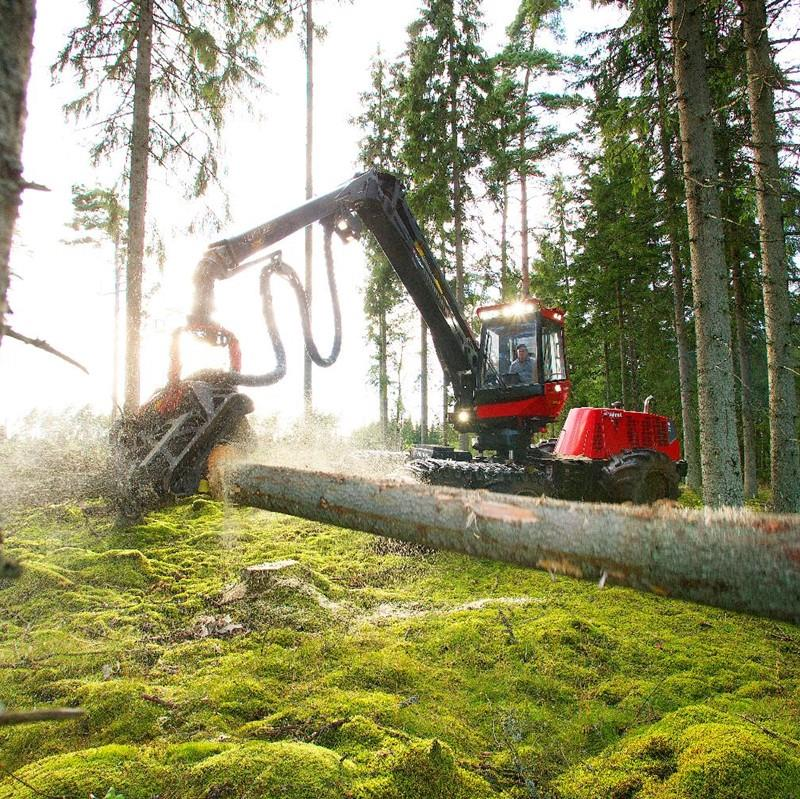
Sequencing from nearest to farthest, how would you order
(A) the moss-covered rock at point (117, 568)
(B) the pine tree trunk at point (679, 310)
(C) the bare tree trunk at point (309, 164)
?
(A) the moss-covered rock at point (117, 568)
(B) the pine tree trunk at point (679, 310)
(C) the bare tree trunk at point (309, 164)

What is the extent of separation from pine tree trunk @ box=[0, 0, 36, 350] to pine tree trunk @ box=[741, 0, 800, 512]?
8653 millimetres

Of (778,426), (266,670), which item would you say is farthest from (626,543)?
(778,426)

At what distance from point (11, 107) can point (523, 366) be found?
6.66m

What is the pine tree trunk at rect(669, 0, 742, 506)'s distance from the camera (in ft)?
18.9

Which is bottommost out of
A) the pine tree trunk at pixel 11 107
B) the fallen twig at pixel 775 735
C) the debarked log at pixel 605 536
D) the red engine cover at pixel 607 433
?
the fallen twig at pixel 775 735

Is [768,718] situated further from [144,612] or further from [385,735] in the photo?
[144,612]

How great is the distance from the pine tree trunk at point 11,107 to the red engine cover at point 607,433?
6.71 metres

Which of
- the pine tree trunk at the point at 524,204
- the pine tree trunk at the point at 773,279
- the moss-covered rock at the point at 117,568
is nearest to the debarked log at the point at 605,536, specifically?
the moss-covered rock at the point at 117,568

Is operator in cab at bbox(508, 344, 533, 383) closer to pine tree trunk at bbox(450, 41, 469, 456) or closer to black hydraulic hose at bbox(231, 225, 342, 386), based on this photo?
black hydraulic hose at bbox(231, 225, 342, 386)

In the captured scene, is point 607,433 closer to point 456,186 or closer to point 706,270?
point 706,270

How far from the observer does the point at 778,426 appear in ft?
23.5

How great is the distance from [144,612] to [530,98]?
766 inches

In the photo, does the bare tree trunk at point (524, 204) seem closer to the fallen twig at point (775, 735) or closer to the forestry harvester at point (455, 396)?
the forestry harvester at point (455, 396)

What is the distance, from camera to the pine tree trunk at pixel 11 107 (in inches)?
45.3
